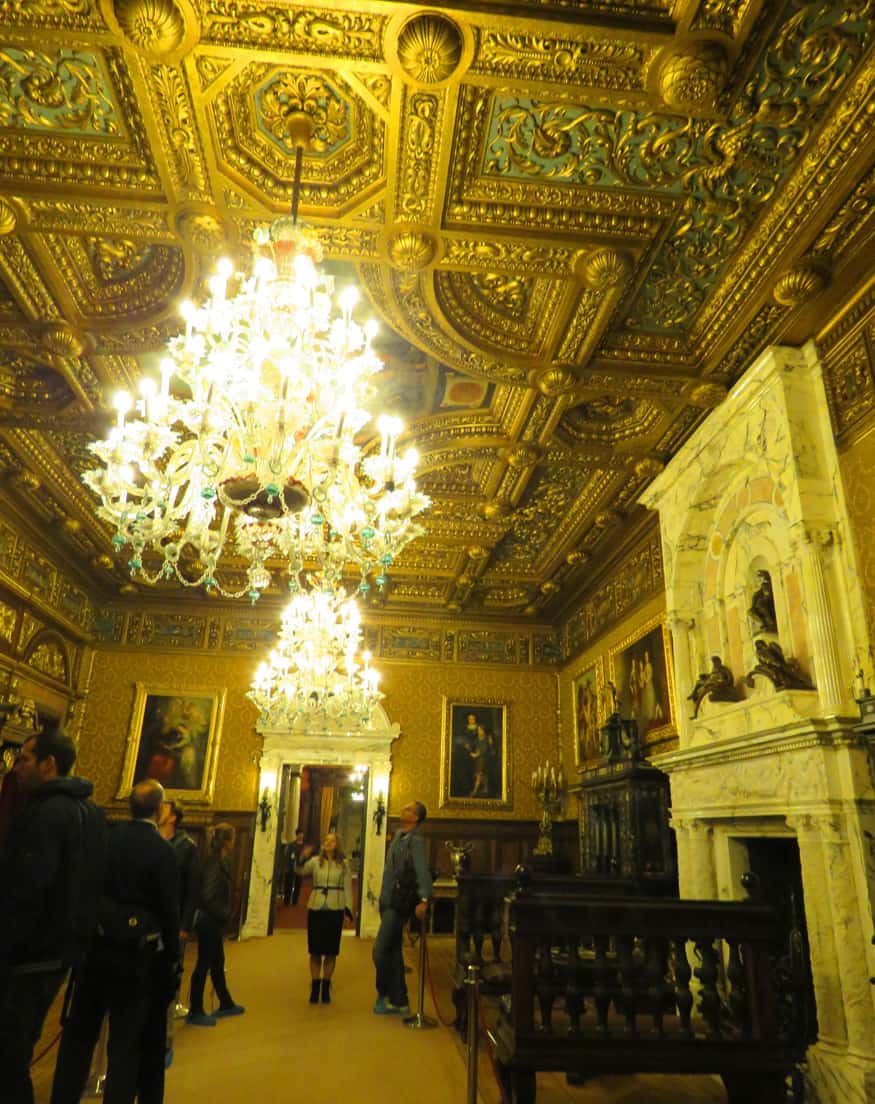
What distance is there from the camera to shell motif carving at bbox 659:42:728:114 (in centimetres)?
382

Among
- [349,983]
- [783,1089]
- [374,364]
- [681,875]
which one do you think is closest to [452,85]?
[374,364]

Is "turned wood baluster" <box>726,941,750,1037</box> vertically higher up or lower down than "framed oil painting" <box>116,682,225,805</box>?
lower down

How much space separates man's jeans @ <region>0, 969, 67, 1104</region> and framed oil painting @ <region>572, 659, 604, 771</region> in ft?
29.2

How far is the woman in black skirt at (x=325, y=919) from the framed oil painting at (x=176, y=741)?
6079 millimetres

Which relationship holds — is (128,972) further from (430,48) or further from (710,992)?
(430,48)

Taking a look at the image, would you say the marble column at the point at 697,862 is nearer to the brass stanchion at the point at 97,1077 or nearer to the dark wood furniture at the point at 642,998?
the dark wood furniture at the point at 642,998

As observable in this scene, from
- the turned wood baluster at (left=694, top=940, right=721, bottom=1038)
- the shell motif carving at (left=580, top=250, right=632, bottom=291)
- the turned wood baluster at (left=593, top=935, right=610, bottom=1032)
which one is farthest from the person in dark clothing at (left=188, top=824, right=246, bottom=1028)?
the shell motif carving at (left=580, top=250, right=632, bottom=291)

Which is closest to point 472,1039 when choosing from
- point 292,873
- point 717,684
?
point 717,684

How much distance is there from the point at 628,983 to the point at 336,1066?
215 centimetres

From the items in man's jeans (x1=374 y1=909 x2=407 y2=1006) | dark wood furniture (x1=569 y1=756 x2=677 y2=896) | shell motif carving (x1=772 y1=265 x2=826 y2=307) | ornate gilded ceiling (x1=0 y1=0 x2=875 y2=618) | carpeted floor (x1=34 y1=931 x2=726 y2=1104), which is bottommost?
carpeted floor (x1=34 y1=931 x2=726 y2=1104)

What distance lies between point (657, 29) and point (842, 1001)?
5.82 m

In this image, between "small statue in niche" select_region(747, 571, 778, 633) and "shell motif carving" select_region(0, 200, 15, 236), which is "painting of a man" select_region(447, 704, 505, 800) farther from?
"shell motif carving" select_region(0, 200, 15, 236)

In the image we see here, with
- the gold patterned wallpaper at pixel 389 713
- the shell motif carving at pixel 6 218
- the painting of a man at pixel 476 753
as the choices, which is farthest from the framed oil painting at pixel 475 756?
the shell motif carving at pixel 6 218

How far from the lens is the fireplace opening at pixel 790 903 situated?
4754 millimetres
